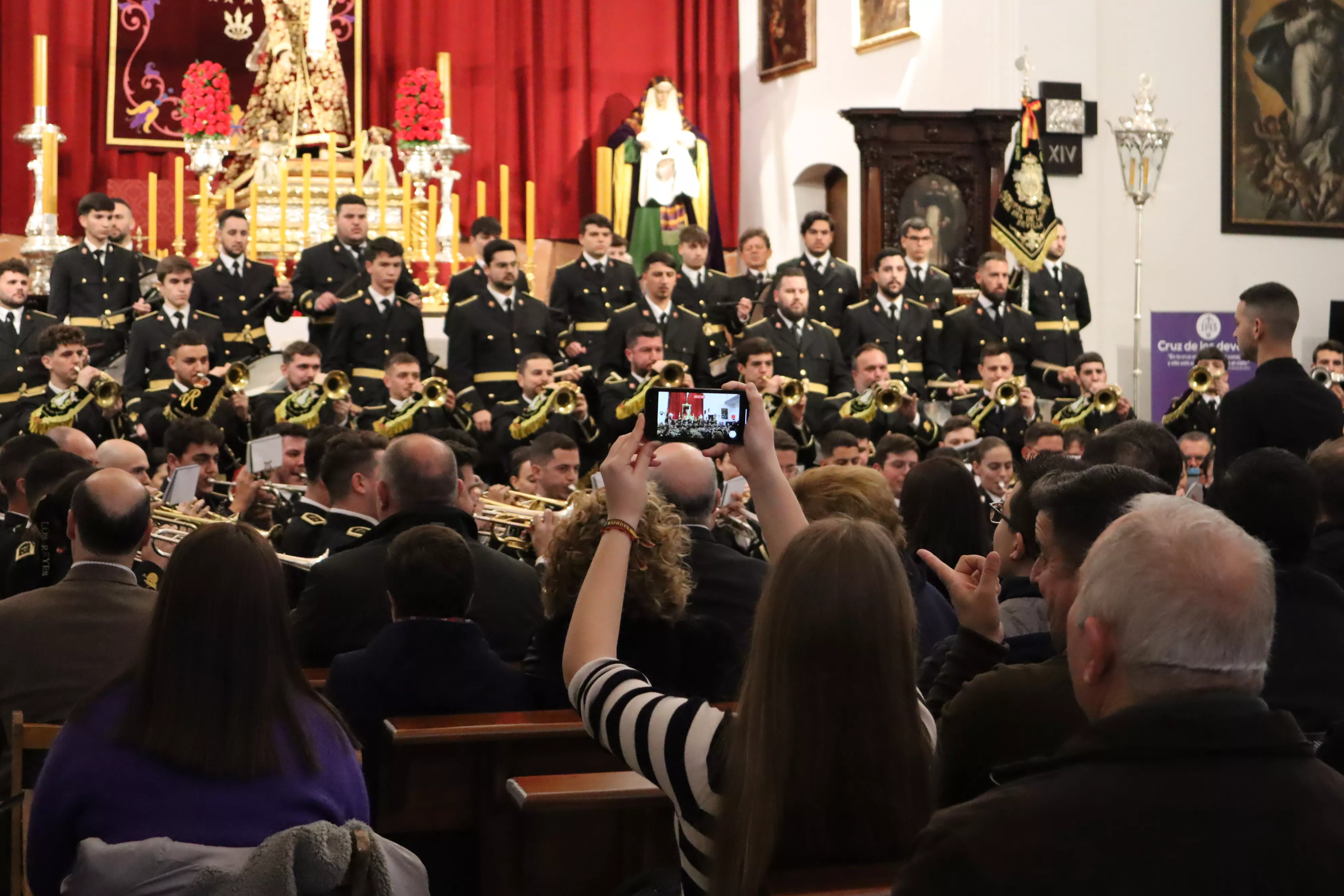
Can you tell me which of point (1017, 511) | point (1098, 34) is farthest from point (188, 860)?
point (1098, 34)

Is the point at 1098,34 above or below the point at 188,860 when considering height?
above

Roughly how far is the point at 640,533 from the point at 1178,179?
1123cm

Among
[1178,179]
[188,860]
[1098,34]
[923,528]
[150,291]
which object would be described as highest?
[1098,34]

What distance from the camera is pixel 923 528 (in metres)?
4.08

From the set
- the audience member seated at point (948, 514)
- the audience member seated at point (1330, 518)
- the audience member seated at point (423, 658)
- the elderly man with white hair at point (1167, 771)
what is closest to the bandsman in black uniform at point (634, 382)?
the audience member seated at point (948, 514)

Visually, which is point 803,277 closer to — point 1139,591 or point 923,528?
point 923,528

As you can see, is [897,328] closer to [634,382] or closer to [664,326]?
[664,326]

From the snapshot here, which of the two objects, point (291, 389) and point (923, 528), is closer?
Result: point (923, 528)

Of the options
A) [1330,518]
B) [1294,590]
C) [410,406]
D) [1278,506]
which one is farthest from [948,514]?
[410,406]

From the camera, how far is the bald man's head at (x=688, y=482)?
12.1ft

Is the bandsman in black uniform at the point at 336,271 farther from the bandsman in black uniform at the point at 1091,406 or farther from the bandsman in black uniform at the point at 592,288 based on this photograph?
the bandsman in black uniform at the point at 1091,406

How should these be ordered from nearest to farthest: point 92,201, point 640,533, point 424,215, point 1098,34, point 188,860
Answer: point 188,860
point 640,533
point 92,201
point 424,215
point 1098,34

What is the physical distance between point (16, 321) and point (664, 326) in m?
3.61

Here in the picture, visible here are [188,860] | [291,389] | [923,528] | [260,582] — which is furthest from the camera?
[291,389]
